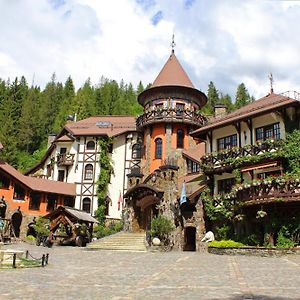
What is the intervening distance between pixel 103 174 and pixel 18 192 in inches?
359

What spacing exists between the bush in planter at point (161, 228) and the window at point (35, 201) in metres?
17.5

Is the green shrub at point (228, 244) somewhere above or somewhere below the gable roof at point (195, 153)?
below

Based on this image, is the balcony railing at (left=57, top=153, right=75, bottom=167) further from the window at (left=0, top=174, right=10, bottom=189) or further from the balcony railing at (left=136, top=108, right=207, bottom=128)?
the balcony railing at (left=136, top=108, right=207, bottom=128)

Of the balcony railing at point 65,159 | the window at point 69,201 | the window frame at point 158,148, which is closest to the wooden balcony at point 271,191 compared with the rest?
the window frame at point 158,148

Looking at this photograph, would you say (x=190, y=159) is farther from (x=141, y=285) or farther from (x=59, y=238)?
(x=141, y=285)

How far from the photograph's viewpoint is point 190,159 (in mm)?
34969

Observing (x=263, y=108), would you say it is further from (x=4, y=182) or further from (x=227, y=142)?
(x=4, y=182)

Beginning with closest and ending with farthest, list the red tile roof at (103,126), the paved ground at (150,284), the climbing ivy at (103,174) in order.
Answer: the paved ground at (150,284) → the climbing ivy at (103,174) → the red tile roof at (103,126)

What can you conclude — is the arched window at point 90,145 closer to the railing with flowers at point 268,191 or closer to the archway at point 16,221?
the archway at point 16,221

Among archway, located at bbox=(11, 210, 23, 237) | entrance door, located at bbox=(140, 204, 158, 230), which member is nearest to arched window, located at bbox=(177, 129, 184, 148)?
entrance door, located at bbox=(140, 204, 158, 230)

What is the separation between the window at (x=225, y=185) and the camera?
1127 inches

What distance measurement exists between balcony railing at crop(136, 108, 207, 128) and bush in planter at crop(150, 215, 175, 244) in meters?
11.6

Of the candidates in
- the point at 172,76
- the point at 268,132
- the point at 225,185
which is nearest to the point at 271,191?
the point at 268,132

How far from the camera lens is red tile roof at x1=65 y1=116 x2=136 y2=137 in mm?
44938
